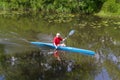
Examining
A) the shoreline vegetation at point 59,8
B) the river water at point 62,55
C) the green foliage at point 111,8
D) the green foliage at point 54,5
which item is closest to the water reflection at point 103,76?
the river water at point 62,55

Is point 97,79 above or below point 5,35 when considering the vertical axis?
above

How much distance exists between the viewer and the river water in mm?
17047

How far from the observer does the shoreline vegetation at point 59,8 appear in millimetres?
36594

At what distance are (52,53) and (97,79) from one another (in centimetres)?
579

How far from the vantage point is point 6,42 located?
2395 cm

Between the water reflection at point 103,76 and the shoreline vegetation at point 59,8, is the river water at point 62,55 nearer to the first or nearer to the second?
the water reflection at point 103,76

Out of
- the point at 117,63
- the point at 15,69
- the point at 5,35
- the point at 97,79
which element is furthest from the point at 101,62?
the point at 5,35

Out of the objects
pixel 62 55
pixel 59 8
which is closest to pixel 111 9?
pixel 59 8

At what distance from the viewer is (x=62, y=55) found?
68.0 ft

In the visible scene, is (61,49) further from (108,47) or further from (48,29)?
(48,29)

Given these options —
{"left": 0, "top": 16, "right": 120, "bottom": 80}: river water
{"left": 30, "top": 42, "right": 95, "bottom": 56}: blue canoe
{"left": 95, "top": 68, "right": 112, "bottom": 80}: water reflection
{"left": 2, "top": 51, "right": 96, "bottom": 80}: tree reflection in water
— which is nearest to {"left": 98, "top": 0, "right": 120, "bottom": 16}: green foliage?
{"left": 0, "top": 16, "right": 120, "bottom": 80}: river water

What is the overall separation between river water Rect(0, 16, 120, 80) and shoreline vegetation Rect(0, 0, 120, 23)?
3.65m

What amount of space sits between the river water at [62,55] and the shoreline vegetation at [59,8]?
3.65 m

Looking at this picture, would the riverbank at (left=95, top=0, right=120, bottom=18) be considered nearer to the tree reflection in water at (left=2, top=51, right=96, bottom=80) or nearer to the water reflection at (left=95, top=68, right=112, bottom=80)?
the tree reflection in water at (left=2, top=51, right=96, bottom=80)
